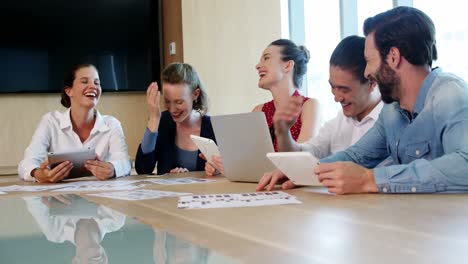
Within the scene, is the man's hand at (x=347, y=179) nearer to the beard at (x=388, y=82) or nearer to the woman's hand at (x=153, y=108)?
the beard at (x=388, y=82)

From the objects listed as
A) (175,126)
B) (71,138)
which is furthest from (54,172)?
(175,126)

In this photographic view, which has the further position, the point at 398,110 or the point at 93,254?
the point at 398,110

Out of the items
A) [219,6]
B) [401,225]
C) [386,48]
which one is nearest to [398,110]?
[386,48]

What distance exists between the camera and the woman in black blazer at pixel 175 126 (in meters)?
2.55

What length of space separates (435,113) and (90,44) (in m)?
3.13

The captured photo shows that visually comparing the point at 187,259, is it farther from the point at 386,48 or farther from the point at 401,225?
the point at 386,48

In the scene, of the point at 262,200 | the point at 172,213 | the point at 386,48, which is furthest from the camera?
the point at 386,48

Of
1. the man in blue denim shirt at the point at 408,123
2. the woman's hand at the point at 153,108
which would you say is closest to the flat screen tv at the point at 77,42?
the woman's hand at the point at 153,108

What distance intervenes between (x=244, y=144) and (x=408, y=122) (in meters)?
0.51

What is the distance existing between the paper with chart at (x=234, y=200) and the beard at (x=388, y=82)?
42 centimetres

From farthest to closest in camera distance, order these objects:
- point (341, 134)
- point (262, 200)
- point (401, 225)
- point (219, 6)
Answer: point (219, 6)
point (341, 134)
point (262, 200)
point (401, 225)

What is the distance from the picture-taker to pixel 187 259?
0.64 m

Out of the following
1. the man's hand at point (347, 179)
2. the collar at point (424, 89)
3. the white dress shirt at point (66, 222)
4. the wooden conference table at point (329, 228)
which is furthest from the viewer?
the collar at point (424, 89)

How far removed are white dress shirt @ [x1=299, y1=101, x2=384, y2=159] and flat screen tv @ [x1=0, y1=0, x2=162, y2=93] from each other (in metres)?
2.24
